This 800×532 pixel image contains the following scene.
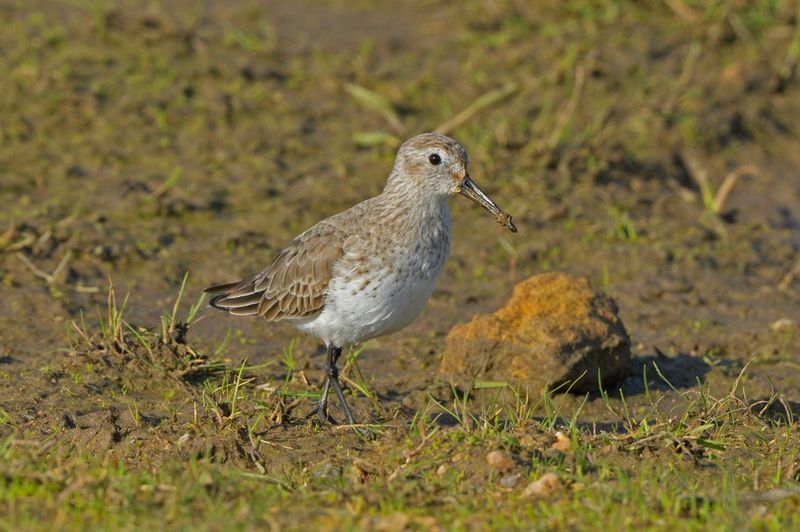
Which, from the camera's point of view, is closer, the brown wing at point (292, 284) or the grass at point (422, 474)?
the grass at point (422, 474)

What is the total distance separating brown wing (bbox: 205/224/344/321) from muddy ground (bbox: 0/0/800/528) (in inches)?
12.1

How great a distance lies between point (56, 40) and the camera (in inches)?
456

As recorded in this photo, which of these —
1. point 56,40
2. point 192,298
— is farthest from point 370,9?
point 192,298

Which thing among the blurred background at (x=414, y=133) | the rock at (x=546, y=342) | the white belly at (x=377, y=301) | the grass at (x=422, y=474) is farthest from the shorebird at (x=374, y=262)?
the blurred background at (x=414, y=133)

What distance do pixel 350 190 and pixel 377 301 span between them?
3591mm

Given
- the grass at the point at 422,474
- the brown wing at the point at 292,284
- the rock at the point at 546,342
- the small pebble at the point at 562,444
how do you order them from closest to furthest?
the grass at the point at 422,474
the small pebble at the point at 562,444
the brown wing at the point at 292,284
the rock at the point at 546,342

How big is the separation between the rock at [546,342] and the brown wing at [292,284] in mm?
1009

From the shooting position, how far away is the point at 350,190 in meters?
10.1

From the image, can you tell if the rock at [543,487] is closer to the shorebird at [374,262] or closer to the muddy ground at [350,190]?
the muddy ground at [350,190]

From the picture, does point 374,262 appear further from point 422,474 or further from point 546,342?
point 422,474

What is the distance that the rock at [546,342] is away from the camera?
23.5ft

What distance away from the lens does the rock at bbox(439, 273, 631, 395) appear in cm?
715

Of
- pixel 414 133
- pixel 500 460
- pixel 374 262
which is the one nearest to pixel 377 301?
pixel 374 262

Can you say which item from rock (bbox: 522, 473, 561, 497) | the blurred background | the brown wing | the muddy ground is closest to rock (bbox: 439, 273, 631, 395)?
the muddy ground
